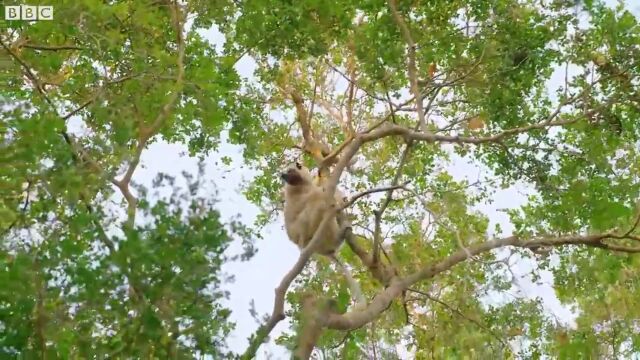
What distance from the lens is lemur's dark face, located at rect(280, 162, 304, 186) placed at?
10102 mm

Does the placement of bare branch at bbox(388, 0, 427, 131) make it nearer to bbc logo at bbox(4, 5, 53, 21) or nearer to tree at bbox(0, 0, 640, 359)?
tree at bbox(0, 0, 640, 359)

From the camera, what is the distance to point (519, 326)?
8883 mm

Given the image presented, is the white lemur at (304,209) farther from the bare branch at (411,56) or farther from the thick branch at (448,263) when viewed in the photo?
the bare branch at (411,56)

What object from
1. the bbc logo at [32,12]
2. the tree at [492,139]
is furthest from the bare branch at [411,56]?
the bbc logo at [32,12]

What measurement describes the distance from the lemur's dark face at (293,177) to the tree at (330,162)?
393 mm

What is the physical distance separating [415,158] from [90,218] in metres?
7.19

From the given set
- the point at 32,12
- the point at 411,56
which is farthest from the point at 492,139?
the point at 32,12

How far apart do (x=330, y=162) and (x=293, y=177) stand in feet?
5.09

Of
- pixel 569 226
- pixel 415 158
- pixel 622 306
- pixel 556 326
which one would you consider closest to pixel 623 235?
pixel 569 226

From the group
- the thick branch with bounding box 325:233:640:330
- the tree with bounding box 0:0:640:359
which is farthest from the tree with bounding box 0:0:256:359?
the thick branch with bounding box 325:233:640:330

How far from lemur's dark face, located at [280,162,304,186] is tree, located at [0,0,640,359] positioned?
0.39 metres

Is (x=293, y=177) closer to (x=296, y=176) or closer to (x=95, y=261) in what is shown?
(x=296, y=176)

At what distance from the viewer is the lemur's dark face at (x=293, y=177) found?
10102 millimetres

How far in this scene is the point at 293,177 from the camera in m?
10.1
